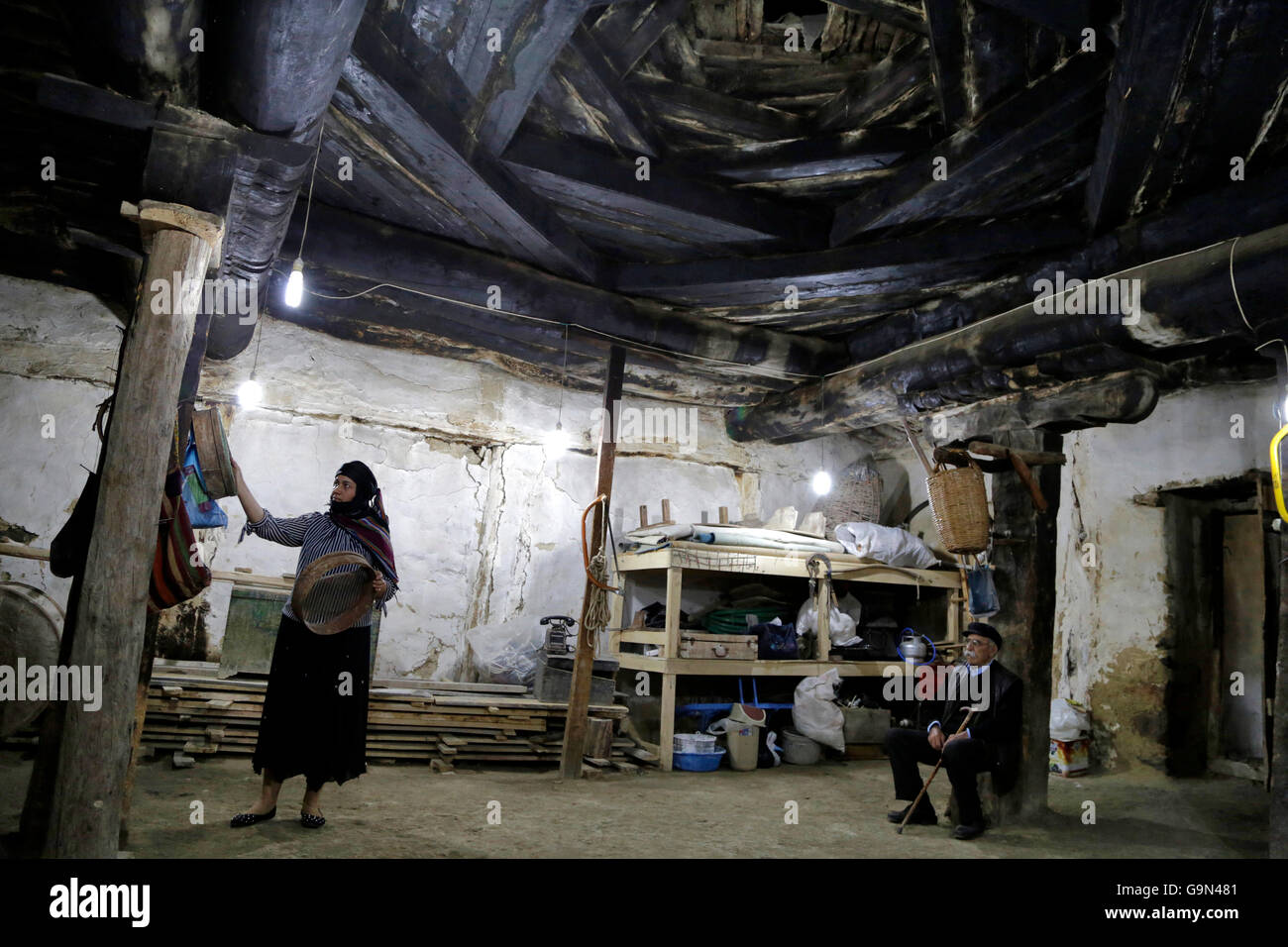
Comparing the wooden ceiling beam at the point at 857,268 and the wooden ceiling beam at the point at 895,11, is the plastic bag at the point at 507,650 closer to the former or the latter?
the wooden ceiling beam at the point at 857,268

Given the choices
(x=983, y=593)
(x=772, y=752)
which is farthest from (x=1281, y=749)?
(x=772, y=752)

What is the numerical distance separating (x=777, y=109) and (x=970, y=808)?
4.86m

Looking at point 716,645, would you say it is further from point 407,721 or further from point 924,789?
point 407,721

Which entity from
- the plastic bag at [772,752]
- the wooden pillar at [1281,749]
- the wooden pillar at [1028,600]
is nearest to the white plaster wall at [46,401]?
the plastic bag at [772,752]

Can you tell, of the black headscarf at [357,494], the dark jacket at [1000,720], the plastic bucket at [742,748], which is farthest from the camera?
the plastic bucket at [742,748]

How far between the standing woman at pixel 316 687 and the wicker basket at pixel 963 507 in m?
3.77

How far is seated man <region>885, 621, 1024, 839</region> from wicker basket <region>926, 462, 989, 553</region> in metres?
0.64

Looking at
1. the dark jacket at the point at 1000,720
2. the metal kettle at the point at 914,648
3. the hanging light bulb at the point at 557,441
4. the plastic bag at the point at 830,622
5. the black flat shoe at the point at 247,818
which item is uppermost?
the hanging light bulb at the point at 557,441

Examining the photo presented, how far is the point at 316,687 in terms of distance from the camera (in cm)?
442

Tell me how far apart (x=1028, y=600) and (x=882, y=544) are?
9.44 feet

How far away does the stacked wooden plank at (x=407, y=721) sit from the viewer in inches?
239

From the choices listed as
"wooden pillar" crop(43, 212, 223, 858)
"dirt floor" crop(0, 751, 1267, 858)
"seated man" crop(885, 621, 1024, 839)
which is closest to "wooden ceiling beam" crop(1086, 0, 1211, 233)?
"seated man" crop(885, 621, 1024, 839)

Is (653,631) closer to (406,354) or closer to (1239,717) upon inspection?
(406,354)

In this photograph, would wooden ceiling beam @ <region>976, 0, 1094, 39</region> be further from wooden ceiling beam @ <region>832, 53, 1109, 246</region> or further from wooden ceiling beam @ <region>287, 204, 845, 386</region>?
wooden ceiling beam @ <region>287, 204, 845, 386</region>
